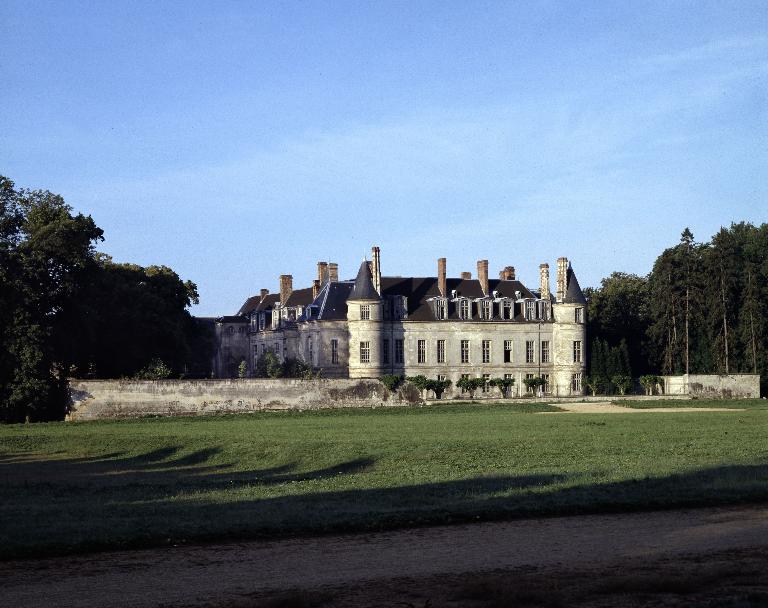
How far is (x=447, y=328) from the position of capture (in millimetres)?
71812

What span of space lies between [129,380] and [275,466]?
2592 cm

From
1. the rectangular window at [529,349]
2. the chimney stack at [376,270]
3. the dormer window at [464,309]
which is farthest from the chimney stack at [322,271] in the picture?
the rectangular window at [529,349]

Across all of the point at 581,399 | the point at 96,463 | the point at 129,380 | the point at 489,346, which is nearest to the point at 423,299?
the point at 489,346

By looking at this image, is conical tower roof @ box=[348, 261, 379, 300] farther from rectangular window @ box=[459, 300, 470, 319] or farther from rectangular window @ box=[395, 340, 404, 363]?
rectangular window @ box=[459, 300, 470, 319]

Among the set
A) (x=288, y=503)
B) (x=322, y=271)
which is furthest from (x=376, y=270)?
(x=288, y=503)

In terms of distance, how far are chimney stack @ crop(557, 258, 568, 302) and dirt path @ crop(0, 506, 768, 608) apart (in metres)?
57.8

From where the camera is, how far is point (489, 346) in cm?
7262

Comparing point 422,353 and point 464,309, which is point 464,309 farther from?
point 422,353

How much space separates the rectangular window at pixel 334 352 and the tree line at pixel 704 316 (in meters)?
16.2

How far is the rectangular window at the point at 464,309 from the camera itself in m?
72.1

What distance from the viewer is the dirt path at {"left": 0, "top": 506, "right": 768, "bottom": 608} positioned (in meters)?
10.4

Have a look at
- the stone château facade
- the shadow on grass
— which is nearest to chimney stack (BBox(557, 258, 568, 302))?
the stone château facade

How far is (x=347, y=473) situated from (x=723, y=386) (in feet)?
139

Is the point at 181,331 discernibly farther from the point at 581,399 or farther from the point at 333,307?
the point at 581,399
